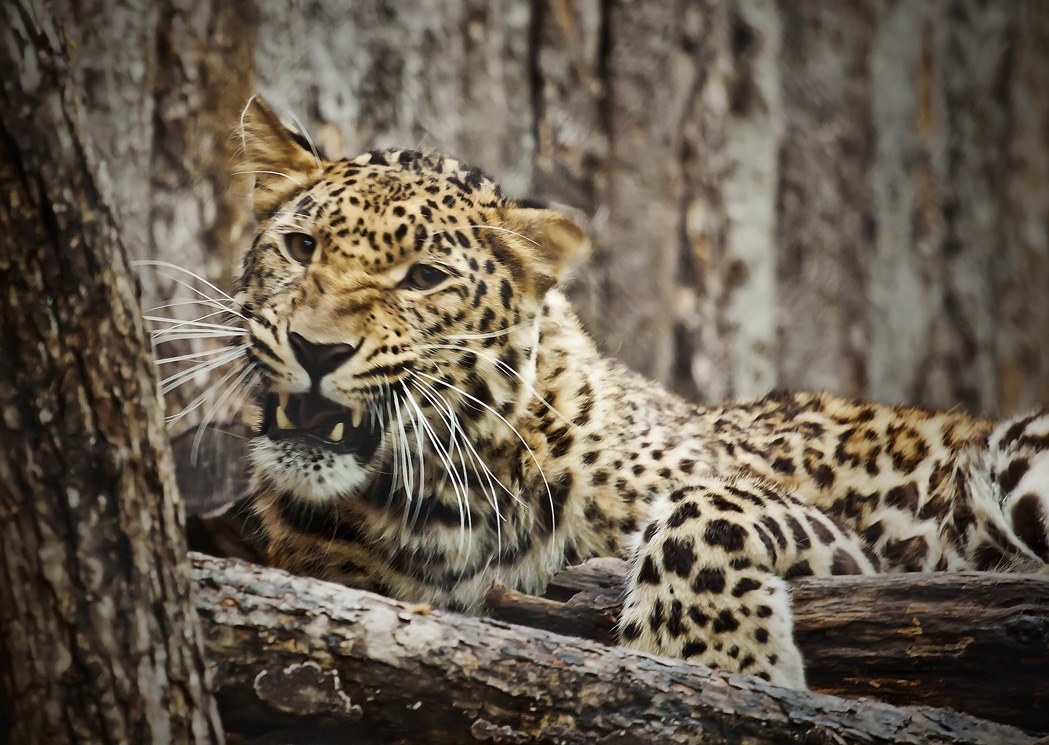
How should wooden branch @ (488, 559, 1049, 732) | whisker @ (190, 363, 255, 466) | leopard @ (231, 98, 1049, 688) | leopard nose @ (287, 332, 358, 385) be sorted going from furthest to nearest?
whisker @ (190, 363, 255, 466)
leopard @ (231, 98, 1049, 688)
leopard nose @ (287, 332, 358, 385)
wooden branch @ (488, 559, 1049, 732)

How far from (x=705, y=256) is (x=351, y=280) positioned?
2537mm

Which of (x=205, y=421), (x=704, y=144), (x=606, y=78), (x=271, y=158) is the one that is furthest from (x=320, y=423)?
(x=704, y=144)

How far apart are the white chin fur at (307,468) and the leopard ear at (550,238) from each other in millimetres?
789

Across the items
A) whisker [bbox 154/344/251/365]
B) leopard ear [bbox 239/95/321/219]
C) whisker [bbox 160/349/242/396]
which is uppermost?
leopard ear [bbox 239/95/321/219]

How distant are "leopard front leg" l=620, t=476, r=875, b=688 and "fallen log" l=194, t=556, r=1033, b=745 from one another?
0.27 m

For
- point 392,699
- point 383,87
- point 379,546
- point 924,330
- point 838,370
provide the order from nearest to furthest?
1. point 392,699
2. point 379,546
3. point 383,87
4. point 838,370
5. point 924,330

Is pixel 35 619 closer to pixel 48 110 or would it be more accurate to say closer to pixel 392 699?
pixel 392 699

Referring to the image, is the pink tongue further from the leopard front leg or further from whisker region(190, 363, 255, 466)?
the leopard front leg

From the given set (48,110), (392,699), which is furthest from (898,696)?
(48,110)

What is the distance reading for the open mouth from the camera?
8.96ft

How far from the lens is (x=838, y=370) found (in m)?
5.80

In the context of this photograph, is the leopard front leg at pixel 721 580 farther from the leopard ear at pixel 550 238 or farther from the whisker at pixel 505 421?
the leopard ear at pixel 550 238

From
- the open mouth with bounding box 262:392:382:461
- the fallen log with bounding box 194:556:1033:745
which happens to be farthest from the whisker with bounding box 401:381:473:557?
the fallen log with bounding box 194:556:1033:745

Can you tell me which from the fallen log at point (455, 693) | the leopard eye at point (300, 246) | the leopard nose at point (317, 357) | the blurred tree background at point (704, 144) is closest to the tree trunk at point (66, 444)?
the blurred tree background at point (704, 144)
